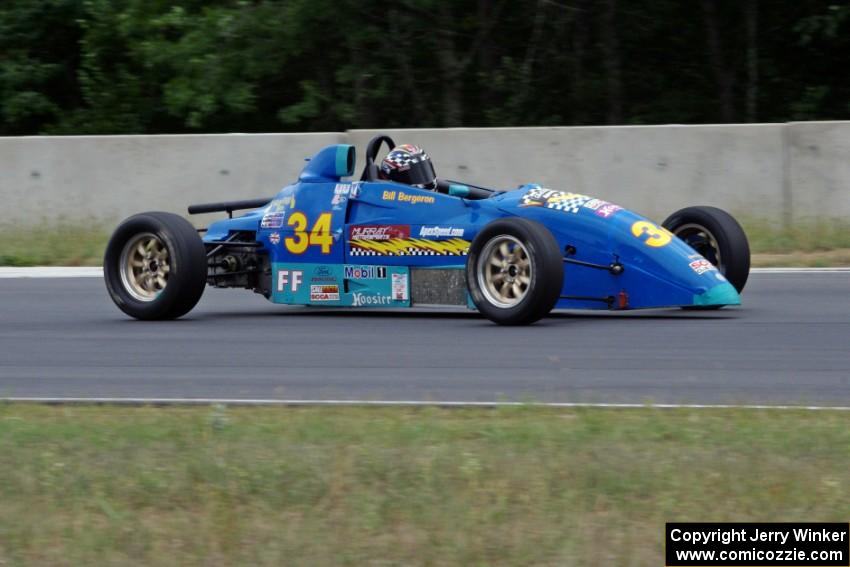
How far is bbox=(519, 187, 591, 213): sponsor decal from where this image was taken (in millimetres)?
10328

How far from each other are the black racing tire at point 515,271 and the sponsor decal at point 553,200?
0.42 meters

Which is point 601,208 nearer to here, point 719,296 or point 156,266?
point 719,296

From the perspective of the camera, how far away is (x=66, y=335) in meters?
10.6

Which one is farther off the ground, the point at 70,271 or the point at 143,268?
the point at 143,268

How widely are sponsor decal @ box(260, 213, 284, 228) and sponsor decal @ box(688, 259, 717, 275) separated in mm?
3397

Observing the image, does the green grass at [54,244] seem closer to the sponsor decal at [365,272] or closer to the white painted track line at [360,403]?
the sponsor decal at [365,272]

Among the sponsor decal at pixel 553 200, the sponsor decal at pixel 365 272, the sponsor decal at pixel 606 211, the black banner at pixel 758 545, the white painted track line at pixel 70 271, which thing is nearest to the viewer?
the black banner at pixel 758 545

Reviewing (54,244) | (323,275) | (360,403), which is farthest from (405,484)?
(54,244)

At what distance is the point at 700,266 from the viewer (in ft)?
32.7

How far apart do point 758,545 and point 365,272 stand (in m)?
6.39

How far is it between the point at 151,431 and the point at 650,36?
19.0m

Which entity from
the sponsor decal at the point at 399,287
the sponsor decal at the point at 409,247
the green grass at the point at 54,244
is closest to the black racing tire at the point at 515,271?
the sponsor decal at the point at 409,247

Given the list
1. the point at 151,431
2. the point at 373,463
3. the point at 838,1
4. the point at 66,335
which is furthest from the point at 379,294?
the point at 838,1

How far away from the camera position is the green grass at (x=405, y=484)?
5.04 meters
